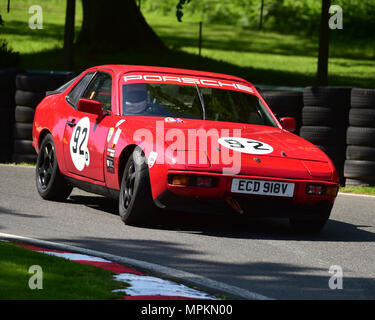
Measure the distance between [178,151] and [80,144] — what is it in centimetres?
175

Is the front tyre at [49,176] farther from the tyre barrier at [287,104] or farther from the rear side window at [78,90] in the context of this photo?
the tyre barrier at [287,104]

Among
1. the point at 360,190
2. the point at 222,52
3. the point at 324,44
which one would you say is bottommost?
the point at 360,190

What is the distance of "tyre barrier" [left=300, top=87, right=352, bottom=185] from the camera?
1292 cm

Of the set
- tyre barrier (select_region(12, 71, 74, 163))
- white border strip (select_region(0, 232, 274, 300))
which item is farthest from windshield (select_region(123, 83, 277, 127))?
tyre barrier (select_region(12, 71, 74, 163))

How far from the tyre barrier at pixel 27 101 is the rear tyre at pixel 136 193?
5337 millimetres

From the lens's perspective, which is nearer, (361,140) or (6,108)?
(361,140)

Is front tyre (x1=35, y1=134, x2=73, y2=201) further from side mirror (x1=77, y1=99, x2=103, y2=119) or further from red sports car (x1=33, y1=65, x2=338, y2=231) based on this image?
side mirror (x1=77, y1=99, x2=103, y2=119)

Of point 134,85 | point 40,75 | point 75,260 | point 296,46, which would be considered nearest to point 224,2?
point 296,46

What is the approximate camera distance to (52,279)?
236 inches

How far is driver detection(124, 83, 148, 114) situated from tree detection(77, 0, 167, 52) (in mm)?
18301

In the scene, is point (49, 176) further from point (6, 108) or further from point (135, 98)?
point (6, 108)

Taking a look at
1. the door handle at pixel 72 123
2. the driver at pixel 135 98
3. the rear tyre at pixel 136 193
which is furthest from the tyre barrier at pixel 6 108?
the rear tyre at pixel 136 193

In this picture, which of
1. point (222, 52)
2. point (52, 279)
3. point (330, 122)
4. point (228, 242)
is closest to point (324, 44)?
point (330, 122)

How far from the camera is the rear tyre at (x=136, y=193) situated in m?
8.38
